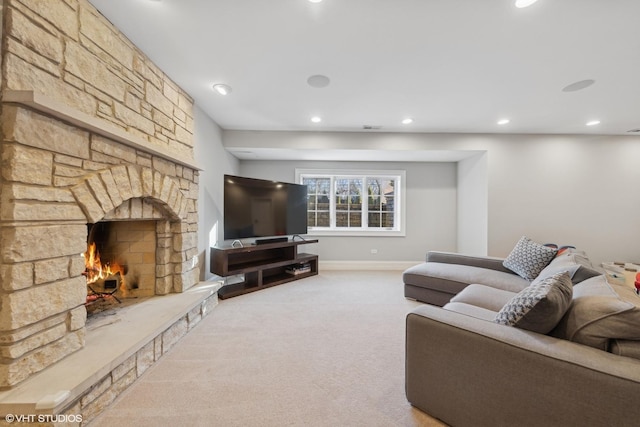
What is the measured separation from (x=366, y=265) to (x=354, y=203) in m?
1.24

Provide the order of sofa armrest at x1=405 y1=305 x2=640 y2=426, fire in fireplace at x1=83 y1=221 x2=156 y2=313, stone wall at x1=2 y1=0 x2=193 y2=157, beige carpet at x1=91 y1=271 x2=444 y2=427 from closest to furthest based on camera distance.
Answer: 1. sofa armrest at x1=405 y1=305 x2=640 y2=426
2. stone wall at x1=2 y1=0 x2=193 y2=157
3. beige carpet at x1=91 y1=271 x2=444 y2=427
4. fire in fireplace at x1=83 y1=221 x2=156 y2=313

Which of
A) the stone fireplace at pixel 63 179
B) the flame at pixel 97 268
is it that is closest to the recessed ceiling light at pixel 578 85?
the stone fireplace at pixel 63 179

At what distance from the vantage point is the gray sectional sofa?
0.85 m

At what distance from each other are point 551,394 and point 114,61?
10.1 ft

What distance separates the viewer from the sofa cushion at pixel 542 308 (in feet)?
3.48

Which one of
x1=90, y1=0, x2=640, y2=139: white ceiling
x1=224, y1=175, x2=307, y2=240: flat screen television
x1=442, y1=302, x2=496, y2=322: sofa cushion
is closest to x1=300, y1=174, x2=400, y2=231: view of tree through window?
x1=224, y1=175, x2=307, y2=240: flat screen television

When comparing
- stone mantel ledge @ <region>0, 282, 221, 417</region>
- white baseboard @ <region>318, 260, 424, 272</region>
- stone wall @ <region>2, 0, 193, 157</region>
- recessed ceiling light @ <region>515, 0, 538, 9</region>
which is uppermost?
recessed ceiling light @ <region>515, 0, 538, 9</region>

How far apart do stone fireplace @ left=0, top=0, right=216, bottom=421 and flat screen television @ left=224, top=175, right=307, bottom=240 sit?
120 cm

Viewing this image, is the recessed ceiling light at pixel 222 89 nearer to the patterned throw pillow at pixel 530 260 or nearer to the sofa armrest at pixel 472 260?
the sofa armrest at pixel 472 260

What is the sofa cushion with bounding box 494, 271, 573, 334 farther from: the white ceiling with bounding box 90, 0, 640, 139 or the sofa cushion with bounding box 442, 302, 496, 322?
the white ceiling with bounding box 90, 0, 640, 139

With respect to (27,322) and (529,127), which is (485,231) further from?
(27,322)

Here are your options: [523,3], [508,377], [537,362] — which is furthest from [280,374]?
[523,3]

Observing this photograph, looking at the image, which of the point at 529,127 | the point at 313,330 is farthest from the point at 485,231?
the point at 313,330

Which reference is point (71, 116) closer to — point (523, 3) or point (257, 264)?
point (257, 264)
